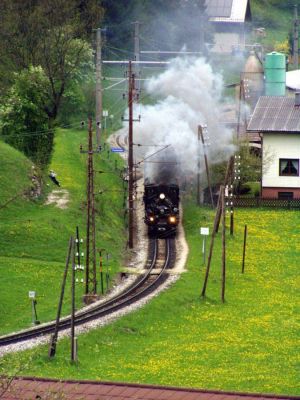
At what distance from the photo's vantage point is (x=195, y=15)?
149m

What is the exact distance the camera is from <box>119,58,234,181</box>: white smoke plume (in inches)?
3821

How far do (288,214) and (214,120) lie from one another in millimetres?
13009

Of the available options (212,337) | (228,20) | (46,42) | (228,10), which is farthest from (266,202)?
(228,10)

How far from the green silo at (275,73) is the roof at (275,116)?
1783 cm

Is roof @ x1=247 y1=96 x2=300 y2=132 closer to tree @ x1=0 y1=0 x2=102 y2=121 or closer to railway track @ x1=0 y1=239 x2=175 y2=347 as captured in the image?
railway track @ x1=0 y1=239 x2=175 y2=347

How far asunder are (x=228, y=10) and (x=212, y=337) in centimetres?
9285

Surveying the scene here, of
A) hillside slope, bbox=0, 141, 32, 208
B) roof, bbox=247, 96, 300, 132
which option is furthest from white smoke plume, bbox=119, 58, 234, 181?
hillside slope, bbox=0, 141, 32, 208

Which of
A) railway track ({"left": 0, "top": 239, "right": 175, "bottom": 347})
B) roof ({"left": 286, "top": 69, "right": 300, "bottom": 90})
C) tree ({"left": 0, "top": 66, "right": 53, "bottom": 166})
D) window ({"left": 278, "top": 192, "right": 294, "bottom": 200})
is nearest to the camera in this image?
railway track ({"left": 0, "top": 239, "right": 175, "bottom": 347})

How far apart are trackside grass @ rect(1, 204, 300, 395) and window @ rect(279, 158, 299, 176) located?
41.1 ft

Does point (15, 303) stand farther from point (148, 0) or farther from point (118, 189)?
point (148, 0)

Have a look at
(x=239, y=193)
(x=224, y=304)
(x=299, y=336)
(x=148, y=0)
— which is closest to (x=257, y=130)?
(x=239, y=193)

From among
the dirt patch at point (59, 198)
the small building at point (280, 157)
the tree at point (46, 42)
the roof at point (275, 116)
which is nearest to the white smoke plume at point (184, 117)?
the roof at point (275, 116)

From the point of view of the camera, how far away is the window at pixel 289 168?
100875 millimetres

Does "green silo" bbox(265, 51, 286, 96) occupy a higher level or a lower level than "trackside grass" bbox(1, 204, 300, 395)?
higher
